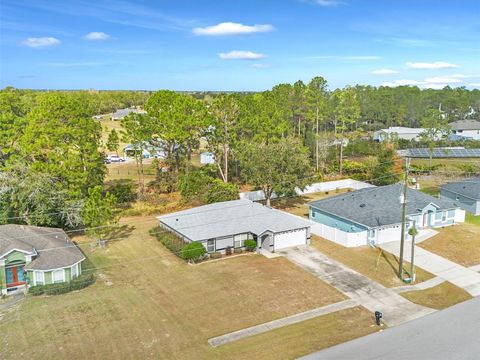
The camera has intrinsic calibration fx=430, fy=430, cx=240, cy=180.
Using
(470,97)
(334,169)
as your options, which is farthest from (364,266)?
(470,97)

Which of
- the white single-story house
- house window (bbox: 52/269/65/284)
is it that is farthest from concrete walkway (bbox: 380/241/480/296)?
house window (bbox: 52/269/65/284)

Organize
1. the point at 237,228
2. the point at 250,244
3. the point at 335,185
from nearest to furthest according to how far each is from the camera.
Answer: the point at 250,244 → the point at 237,228 → the point at 335,185

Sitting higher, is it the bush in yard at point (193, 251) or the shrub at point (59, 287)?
the bush in yard at point (193, 251)

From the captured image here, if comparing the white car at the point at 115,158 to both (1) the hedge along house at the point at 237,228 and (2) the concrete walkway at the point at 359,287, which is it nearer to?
(1) the hedge along house at the point at 237,228

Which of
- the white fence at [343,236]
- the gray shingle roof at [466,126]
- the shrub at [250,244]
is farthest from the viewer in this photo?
the gray shingle roof at [466,126]

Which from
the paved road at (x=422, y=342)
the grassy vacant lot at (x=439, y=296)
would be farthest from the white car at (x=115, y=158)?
the paved road at (x=422, y=342)

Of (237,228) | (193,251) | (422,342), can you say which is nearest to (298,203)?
(237,228)

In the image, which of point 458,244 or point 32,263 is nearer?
point 32,263

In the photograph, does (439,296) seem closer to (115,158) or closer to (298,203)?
(298,203)
